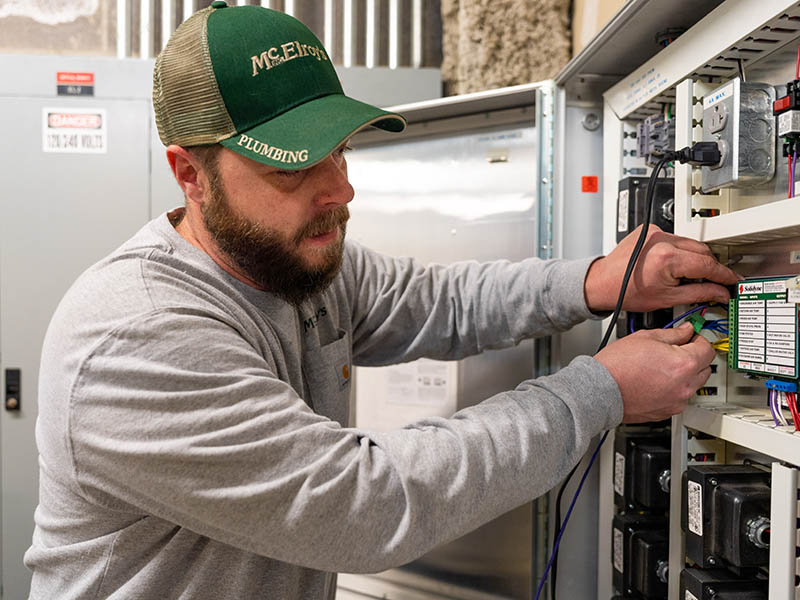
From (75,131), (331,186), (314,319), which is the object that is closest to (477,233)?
(314,319)

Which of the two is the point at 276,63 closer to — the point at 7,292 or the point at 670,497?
the point at 670,497

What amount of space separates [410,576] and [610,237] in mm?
1023

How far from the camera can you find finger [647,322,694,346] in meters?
0.88

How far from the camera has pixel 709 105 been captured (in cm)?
88

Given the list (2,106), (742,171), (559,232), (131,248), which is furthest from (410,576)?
(2,106)

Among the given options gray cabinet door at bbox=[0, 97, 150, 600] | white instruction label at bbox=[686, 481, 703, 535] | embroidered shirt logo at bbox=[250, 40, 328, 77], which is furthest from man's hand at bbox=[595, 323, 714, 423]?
gray cabinet door at bbox=[0, 97, 150, 600]

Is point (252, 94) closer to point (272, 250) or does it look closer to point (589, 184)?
point (272, 250)

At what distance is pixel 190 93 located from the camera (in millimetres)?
840

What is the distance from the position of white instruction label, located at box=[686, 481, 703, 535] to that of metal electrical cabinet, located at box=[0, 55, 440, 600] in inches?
58.5

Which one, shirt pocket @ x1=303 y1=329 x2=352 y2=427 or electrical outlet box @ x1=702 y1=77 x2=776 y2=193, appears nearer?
electrical outlet box @ x1=702 y1=77 x2=776 y2=193

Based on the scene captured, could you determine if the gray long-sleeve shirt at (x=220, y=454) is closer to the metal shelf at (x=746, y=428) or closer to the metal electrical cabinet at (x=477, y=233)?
the metal shelf at (x=746, y=428)

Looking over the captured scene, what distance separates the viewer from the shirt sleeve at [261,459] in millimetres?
714

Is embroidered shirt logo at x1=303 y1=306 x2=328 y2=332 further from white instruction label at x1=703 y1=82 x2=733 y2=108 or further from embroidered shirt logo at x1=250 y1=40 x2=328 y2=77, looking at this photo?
white instruction label at x1=703 y1=82 x2=733 y2=108

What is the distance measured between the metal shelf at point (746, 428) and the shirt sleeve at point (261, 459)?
0.19 meters
